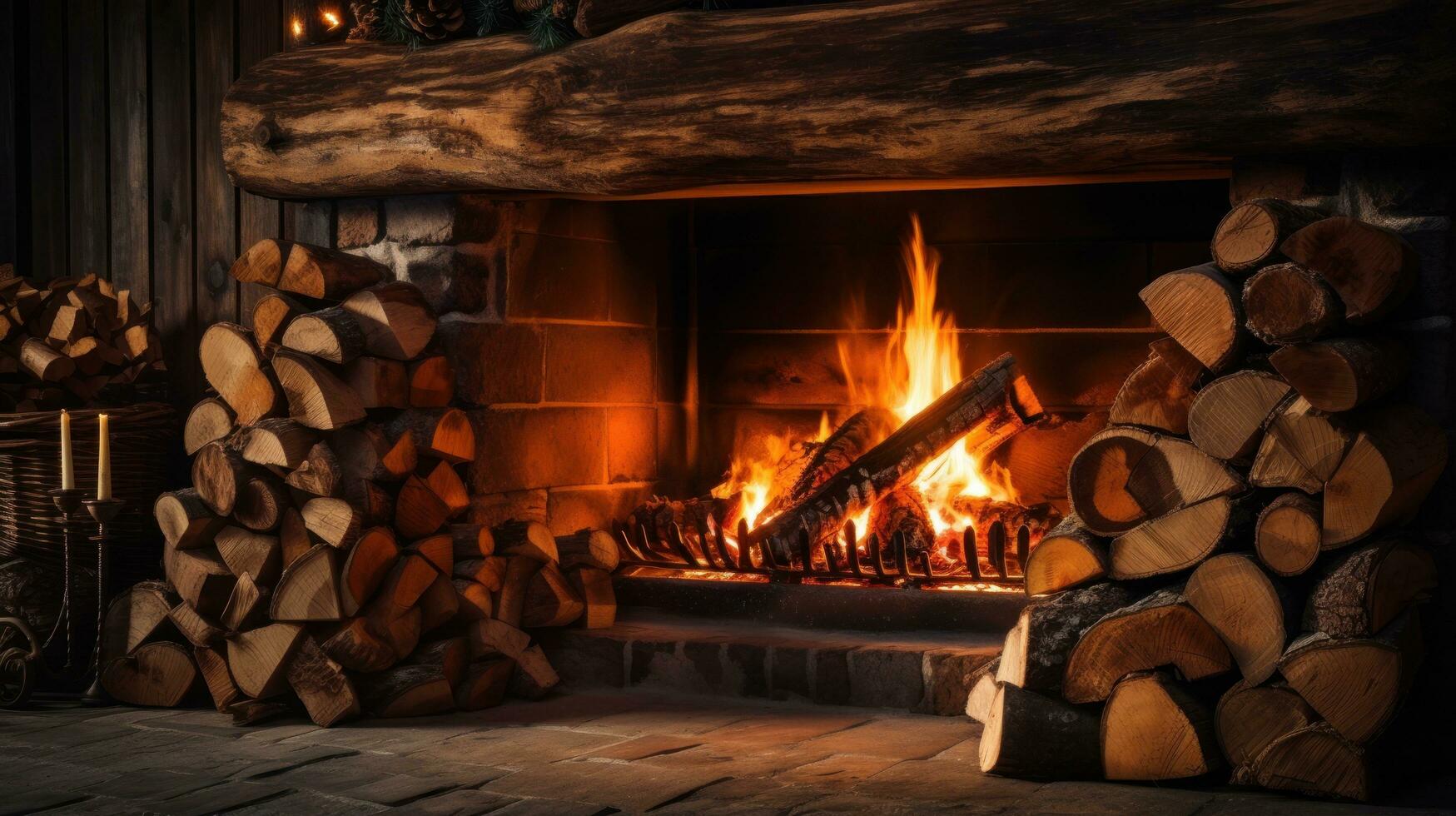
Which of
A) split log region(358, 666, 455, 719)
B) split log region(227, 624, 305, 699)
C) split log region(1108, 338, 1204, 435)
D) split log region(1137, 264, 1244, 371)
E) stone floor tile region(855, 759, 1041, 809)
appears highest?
split log region(1137, 264, 1244, 371)

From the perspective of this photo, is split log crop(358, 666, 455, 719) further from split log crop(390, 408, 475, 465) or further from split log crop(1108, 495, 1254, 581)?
split log crop(1108, 495, 1254, 581)

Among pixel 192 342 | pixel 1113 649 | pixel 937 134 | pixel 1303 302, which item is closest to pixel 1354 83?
pixel 1303 302

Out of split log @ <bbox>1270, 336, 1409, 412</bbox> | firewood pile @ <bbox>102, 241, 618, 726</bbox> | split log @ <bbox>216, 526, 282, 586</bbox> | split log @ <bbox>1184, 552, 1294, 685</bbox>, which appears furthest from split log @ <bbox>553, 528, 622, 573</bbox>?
split log @ <bbox>1270, 336, 1409, 412</bbox>

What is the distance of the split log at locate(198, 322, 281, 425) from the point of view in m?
3.76

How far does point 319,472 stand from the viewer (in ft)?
11.9

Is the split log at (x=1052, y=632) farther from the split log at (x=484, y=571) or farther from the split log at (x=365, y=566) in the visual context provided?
the split log at (x=365, y=566)

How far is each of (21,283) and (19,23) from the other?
3.51ft

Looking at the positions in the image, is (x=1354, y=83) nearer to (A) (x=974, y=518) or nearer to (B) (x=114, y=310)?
(A) (x=974, y=518)

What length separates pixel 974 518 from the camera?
4.15 meters

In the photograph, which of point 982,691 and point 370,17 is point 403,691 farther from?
point 370,17

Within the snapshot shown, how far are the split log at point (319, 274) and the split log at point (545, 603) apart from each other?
862 millimetres

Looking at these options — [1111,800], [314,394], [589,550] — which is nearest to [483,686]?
[589,550]

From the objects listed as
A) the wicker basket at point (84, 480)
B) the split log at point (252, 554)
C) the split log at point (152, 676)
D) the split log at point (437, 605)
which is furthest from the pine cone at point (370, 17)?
the split log at point (152, 676)

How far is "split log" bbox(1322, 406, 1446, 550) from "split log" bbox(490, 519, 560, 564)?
80.4 inches
